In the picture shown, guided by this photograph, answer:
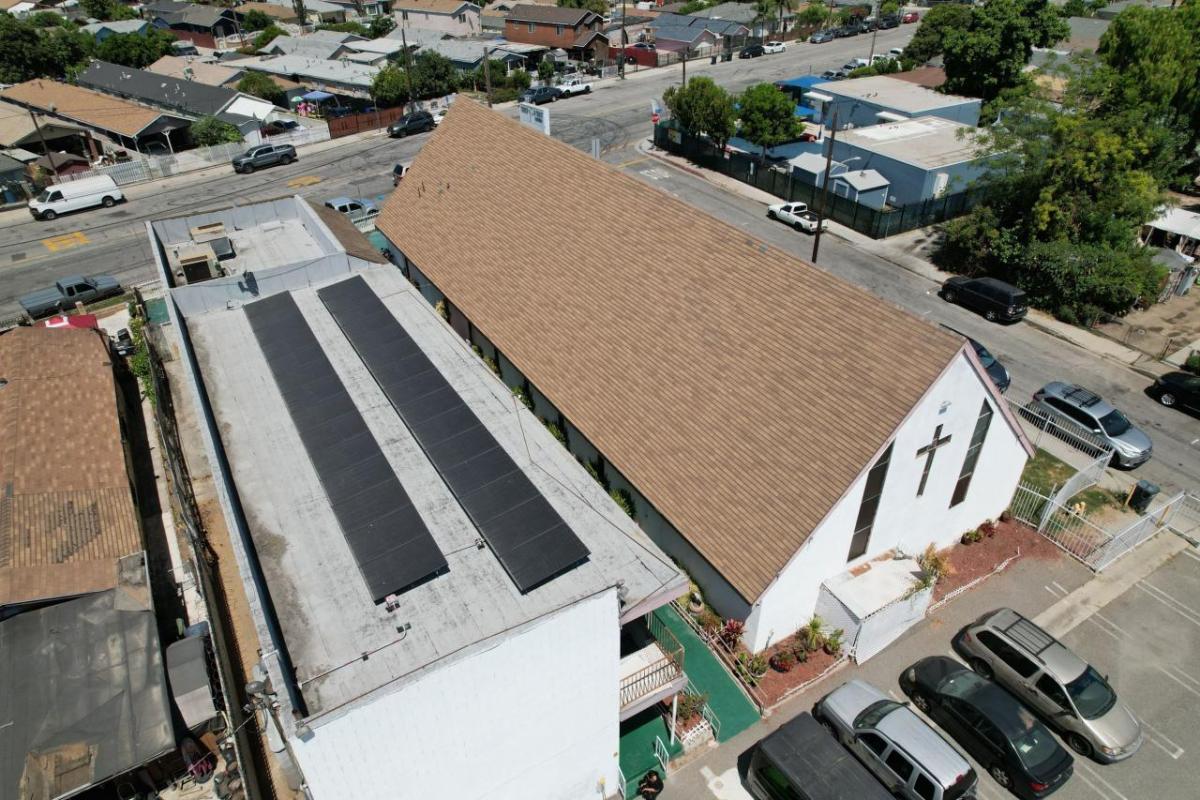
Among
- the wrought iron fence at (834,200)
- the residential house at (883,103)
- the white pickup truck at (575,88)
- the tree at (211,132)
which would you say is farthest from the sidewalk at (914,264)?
the tree at (211,132)

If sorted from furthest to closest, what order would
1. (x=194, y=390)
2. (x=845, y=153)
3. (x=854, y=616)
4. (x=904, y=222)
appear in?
(x=845, y=153), (x=904, y=222), (x=194, y=390), (x=854, y=616)

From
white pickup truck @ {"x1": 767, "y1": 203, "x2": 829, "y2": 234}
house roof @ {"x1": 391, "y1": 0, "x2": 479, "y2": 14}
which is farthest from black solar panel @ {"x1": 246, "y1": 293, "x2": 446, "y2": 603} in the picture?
house roof @ {"x1": 391, "y1": 0, "x2": 479, "y2": 14}

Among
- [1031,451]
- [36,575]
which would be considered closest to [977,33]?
[1031,451]

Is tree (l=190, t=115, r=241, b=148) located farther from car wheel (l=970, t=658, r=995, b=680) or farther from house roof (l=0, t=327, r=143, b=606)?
car wheel (l=970, t=658, r=995, b=680)

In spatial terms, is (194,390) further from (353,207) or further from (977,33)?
(977,33)

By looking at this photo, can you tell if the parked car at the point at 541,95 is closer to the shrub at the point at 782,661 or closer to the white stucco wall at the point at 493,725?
the shrub at the point at 782,661
